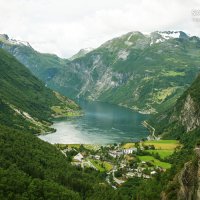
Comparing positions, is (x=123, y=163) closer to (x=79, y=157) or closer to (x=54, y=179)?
(x=79, y=157)

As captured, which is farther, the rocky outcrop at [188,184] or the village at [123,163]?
the village at [123,163]

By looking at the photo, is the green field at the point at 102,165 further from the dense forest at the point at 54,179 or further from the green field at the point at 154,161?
the green field at the point at 154,161

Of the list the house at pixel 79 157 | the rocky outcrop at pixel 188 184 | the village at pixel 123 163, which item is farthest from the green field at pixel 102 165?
the rocky outcrop at pixel 188 184

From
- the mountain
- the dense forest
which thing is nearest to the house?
the mountain

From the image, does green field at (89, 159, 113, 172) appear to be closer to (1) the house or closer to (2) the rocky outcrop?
(1) the house

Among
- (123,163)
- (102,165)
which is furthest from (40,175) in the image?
(123,163)

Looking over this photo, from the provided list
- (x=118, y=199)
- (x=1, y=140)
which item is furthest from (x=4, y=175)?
(x=1, y=140)

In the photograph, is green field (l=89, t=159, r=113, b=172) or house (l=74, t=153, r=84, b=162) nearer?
green field (l=89, t=159, r=113, b=172)

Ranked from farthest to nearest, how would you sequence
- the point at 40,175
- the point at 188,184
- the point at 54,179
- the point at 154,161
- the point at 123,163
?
the point at 154,161, the point at 123,163, the point at 40,175, the point at 54,179, the point at 188,184

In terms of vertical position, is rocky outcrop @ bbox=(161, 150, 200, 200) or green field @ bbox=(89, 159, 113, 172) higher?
green field @ bbox=(89, 159, 113, 172)

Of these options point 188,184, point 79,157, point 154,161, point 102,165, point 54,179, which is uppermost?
point 79,157

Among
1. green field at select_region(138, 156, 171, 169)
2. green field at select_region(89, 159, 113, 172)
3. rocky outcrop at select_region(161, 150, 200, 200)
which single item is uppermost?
green field at select_region(138, 156, 171, 169)
